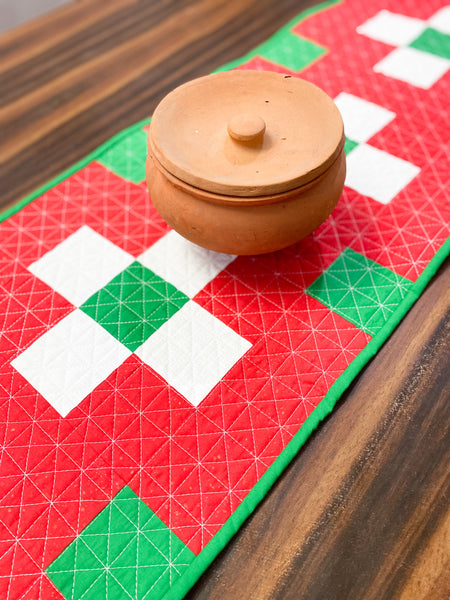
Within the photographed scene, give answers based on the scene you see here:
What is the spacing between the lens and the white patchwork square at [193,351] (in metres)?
0.99

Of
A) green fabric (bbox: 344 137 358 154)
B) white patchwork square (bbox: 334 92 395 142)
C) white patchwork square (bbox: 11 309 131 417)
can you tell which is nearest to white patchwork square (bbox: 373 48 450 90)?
white patchwork square (bbox: 334 92 395 142)

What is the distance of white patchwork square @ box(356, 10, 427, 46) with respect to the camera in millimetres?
1719

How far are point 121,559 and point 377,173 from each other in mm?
1025

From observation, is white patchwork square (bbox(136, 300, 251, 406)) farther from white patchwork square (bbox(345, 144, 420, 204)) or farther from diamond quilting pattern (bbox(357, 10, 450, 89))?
diamond quilting pattern (bbox(357, 10, 450, 89))

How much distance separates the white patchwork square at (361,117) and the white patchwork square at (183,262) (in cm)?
55

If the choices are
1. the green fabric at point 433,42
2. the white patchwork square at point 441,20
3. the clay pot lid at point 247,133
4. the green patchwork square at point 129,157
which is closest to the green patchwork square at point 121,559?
the clay pot lid at point 247,133

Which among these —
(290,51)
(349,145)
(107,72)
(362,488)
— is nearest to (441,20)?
(290,51)

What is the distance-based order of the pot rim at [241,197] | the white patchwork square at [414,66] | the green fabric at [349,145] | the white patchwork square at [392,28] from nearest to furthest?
the pot rim at [241,197] → the green fabric at [349,145] → the white patchwork square at [414,66] → the white patchwork square at [392,28]

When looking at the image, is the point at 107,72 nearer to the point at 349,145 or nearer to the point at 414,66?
the point at 349,145

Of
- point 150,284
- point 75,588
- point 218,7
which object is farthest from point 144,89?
point 75,588

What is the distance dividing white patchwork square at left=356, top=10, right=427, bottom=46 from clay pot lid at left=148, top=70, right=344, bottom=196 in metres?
0.84

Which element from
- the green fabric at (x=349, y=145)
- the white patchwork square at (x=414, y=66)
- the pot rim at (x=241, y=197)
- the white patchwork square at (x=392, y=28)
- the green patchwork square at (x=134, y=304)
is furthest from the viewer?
the white patchwork square at (x=392, y=28)

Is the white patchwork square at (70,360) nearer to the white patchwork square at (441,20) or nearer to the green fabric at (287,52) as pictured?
the green fabric at (287,52)

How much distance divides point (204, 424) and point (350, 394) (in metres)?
0.27
